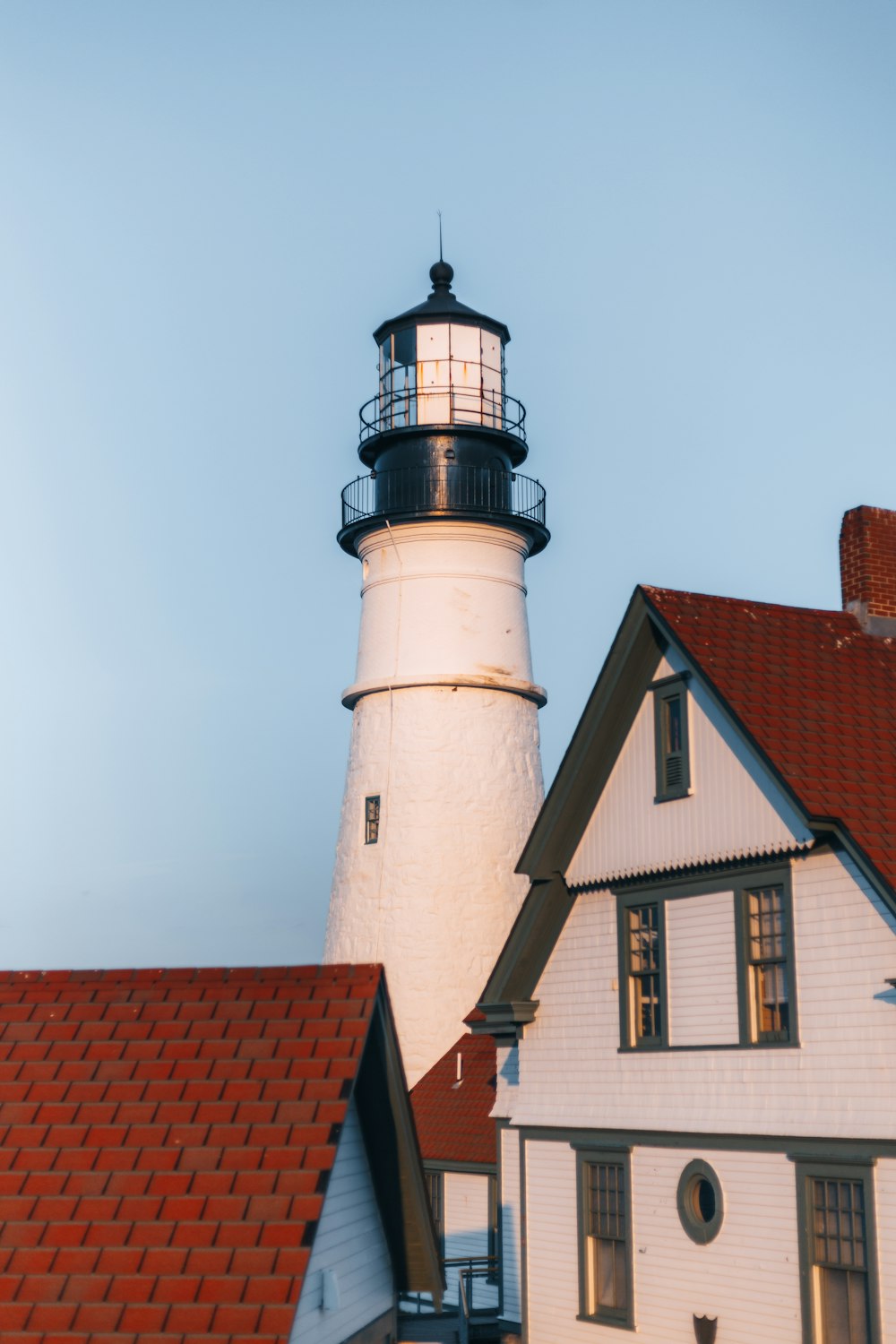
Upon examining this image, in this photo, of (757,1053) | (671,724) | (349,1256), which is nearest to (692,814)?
(671,724)

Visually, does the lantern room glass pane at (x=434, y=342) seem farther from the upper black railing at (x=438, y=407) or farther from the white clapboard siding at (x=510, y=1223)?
the white clapboard siding at (x=510, y=1223)

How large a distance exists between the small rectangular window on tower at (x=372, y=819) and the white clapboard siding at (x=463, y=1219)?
25.5 ft

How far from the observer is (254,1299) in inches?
324

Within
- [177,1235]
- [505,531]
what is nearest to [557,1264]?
[177,1235]

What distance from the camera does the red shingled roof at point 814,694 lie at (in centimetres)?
1528

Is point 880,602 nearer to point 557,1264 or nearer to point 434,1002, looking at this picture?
point 557,1264

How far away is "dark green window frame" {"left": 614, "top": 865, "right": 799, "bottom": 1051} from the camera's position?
15703mm

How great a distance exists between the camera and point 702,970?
55.2 feet

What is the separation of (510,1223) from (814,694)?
7681 mm

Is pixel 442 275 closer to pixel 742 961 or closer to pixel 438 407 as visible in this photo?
pixel 438 407

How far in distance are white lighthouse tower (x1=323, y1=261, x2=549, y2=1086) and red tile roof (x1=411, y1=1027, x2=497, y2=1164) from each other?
1799mm

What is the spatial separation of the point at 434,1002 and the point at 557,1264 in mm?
10236

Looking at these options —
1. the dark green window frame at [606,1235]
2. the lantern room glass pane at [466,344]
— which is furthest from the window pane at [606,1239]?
the lantern room glass pane at [466,344]

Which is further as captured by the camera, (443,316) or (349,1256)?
(443,316)
